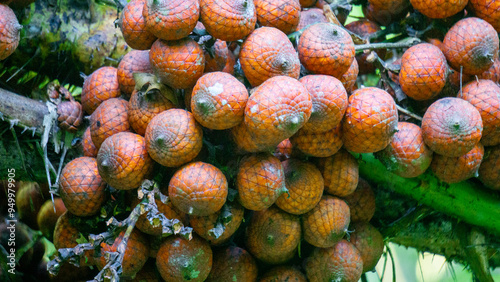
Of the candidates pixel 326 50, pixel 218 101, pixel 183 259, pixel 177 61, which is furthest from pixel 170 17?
pixel 183 259

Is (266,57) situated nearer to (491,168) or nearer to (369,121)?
(369,121)

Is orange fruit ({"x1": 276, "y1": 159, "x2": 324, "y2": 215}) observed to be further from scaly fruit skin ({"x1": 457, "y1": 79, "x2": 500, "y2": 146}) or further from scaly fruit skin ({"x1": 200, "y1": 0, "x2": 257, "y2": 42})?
scaly fruit skin ({"x1": 457, "y1": 79, "x2": 500, "y2": 146})

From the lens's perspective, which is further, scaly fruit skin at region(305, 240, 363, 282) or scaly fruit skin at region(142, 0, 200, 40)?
scaly fruit skin at region(305, 240, 363, 282)

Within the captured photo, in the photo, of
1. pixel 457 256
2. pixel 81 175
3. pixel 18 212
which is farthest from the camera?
pixel 18 212

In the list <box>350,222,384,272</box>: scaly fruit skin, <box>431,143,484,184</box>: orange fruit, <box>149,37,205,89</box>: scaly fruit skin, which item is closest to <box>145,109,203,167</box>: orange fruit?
<box>149,37,205,89</box>: scaly fruit skin

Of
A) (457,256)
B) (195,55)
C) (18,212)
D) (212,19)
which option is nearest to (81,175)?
(195,55)

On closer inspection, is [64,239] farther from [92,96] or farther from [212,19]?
[212,19]
